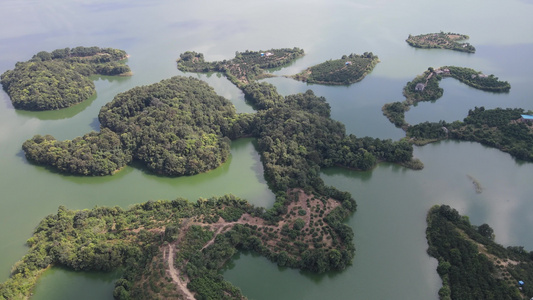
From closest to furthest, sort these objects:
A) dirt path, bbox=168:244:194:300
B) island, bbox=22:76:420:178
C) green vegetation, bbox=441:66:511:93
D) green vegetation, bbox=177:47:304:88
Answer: dirt path, bbox=168:244:194:300, island, bbox=22:76:420:178, green vegetation, bbox=441:66:511:93, green vegetation, bbox=177:47:304:88

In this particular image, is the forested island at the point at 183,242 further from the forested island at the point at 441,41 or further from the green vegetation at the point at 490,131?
the forested island at the point at 441,41

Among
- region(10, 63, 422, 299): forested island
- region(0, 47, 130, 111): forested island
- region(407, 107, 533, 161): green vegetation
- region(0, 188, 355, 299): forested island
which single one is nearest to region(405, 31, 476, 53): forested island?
region(407, 107, 533, 161): green vegetation

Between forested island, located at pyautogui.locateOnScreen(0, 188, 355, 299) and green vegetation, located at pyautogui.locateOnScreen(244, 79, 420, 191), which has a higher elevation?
green vegetation, located at pyautogui.locateOnScreen(244, 79, 420, 191)

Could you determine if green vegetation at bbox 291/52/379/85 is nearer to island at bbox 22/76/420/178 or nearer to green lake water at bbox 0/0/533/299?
green lake water at bbox 0/0/533/299

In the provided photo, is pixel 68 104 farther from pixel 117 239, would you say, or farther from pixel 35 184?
pixel 117 239

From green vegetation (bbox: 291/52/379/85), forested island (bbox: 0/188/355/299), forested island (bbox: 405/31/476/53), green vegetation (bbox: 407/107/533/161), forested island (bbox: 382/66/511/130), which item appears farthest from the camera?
forested island (bbox: 405/31/476/53)

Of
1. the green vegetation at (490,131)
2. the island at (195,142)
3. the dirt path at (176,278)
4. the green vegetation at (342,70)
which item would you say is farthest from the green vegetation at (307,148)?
the green vegetation at (342,70)

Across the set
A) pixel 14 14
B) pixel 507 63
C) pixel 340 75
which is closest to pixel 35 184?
pixel 340 75
